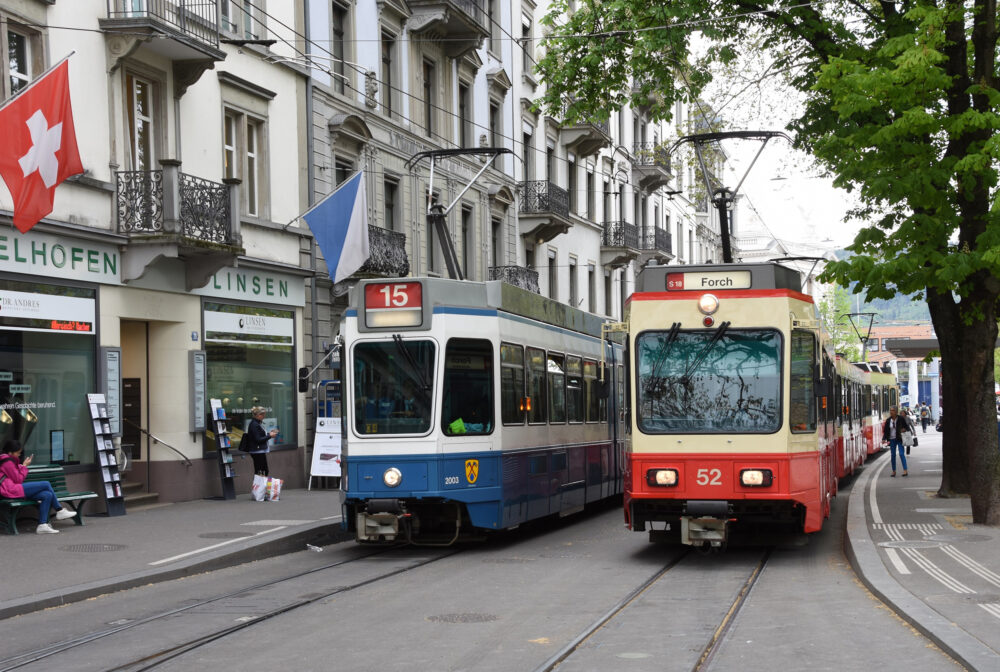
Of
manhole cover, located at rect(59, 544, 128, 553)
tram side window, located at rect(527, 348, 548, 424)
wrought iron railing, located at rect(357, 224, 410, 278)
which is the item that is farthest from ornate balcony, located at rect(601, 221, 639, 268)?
manhole cover, located at rect(59, 544, 128, 553)

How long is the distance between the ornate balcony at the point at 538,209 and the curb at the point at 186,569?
22077mm

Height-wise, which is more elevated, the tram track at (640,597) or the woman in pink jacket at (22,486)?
the woman in pink jacket at (22,486)

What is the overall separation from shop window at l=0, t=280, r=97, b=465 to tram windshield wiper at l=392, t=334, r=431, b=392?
19.9 feet

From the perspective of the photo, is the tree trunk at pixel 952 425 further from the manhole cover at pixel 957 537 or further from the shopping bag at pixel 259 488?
the shopping bag at pixel 259 488

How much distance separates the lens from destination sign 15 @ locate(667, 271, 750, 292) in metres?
13.4

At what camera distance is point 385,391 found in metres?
14.2

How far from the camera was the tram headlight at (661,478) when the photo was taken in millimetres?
13094

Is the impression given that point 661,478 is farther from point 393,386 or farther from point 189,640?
point 189,640

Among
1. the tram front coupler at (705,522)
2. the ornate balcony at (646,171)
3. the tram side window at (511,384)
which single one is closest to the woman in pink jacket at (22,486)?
the tram side window at (511,384)

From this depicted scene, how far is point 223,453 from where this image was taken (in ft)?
69.1

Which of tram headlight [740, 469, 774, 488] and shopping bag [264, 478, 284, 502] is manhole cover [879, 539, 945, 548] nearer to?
tram headlight [740, 469, 774, 488]

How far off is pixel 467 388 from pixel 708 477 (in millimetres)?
2938

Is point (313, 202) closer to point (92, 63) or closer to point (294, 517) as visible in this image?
point (92, 63)

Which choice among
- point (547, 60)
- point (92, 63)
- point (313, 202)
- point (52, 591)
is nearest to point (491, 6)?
point (313, 202)
